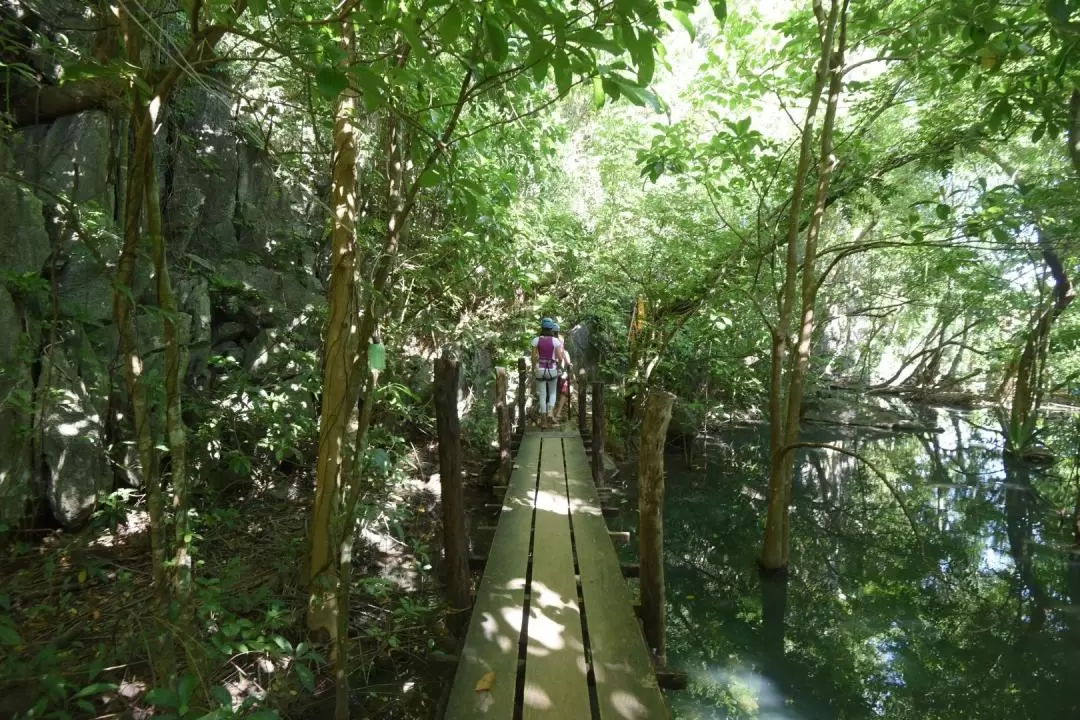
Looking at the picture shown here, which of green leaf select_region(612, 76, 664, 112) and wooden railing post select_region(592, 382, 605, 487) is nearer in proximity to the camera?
green leaf select_region(612, 76, 664, 112)

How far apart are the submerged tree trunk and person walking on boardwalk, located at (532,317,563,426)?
3.00m

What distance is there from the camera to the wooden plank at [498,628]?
251 cm

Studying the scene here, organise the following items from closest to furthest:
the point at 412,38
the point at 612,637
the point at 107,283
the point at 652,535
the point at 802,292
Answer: the point at 412,38 → the point at 612,637 → the point at 652,535 → the point at 107,283 → the point at 802,292

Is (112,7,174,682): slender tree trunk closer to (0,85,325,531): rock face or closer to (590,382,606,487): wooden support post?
(0,85,325,531): rock face

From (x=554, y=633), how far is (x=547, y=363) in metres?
4.97

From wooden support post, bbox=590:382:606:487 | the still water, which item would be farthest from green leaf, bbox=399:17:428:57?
wooden support post, bbox=590:382:606:487

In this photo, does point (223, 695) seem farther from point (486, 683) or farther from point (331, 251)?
point (331, 251)

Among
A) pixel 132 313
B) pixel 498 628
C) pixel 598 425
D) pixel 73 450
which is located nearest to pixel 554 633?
pixel 498 628

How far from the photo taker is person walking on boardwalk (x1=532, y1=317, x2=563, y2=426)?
25.1 ft

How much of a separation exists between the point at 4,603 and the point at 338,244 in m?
2.06

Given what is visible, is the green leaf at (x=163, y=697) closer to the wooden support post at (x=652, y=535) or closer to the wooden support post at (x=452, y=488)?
the wooden support post at (x=452, y=488)

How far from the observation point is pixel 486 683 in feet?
8.54

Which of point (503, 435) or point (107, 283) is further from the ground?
point (107, 283)

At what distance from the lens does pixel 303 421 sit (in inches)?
189
